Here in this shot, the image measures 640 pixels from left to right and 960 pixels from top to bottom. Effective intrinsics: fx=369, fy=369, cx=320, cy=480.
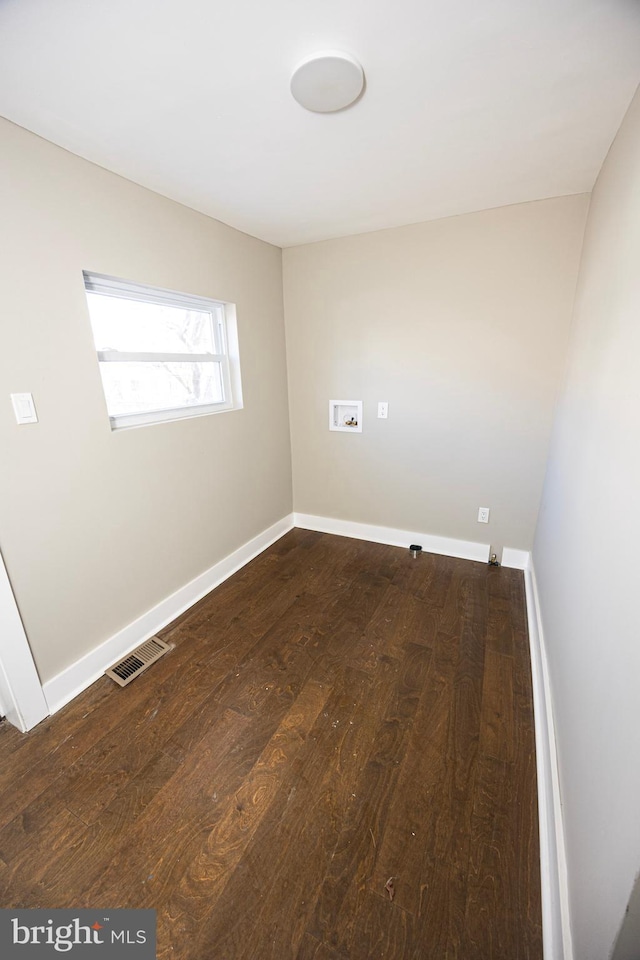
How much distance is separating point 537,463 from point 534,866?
2.00 meters

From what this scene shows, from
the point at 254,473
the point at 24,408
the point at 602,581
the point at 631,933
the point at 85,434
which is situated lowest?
the point at 631,933

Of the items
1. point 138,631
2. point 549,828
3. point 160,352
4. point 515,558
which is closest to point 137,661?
point 138,631

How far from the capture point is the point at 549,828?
3.84 ft

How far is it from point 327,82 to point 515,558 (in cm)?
273

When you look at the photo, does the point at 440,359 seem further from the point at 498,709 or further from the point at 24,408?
the point at 24,408

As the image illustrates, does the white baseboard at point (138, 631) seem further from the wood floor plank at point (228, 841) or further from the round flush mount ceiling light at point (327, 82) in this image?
the round flush mount ceiling light at point (327, 82)

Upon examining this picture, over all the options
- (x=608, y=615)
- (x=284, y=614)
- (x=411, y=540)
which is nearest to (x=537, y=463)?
(x=411, y=540)

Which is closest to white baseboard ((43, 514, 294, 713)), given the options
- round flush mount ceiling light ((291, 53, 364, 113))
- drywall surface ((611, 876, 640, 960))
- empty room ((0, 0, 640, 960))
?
empty room ((0, 0, 640, 960))

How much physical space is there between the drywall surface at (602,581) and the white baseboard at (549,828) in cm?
6

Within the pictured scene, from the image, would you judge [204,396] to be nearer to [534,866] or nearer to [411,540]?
[411,540]

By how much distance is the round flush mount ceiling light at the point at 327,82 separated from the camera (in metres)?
1.11

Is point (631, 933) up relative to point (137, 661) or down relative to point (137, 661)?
up

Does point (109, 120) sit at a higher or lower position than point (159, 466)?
higher

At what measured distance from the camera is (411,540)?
9.78 ft
